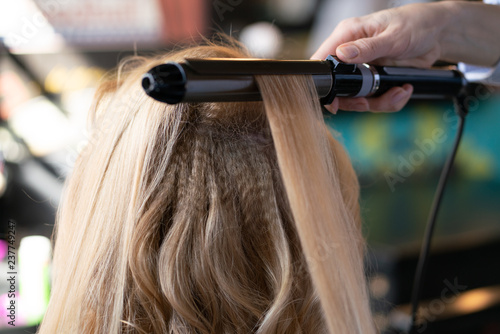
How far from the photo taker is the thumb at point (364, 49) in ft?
2.14

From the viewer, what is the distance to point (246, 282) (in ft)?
1.95

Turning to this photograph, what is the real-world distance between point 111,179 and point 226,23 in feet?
5.38

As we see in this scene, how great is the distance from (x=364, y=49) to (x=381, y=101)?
0.09 m

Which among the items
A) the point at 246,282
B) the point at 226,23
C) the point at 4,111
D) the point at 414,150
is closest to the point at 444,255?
the point at 414,150


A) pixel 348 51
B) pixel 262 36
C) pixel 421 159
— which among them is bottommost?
pixel 348 51

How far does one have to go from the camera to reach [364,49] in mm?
Result: 690

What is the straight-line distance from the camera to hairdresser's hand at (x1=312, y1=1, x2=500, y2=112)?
708 millimetres

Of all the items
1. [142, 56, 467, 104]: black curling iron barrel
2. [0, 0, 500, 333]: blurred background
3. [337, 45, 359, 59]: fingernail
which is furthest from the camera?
[0, 0, 500, 333]: blurred background

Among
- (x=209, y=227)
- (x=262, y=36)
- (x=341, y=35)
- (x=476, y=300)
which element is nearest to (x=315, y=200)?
(x=209, y=227)

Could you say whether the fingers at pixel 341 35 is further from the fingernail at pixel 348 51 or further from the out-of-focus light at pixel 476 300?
the out-of-focus light at pixel 476 300

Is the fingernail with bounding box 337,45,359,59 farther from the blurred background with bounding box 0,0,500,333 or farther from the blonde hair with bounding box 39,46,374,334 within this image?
the blurred background with bounding box 0,0,500,333

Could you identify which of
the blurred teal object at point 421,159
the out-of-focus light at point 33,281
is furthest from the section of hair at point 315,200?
the blurred teal object at point 421,159

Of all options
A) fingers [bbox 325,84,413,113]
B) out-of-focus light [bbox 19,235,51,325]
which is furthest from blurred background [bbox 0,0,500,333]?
fingers [bbox 325,84,413,113]

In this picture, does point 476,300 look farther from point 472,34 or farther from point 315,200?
point 315,200
